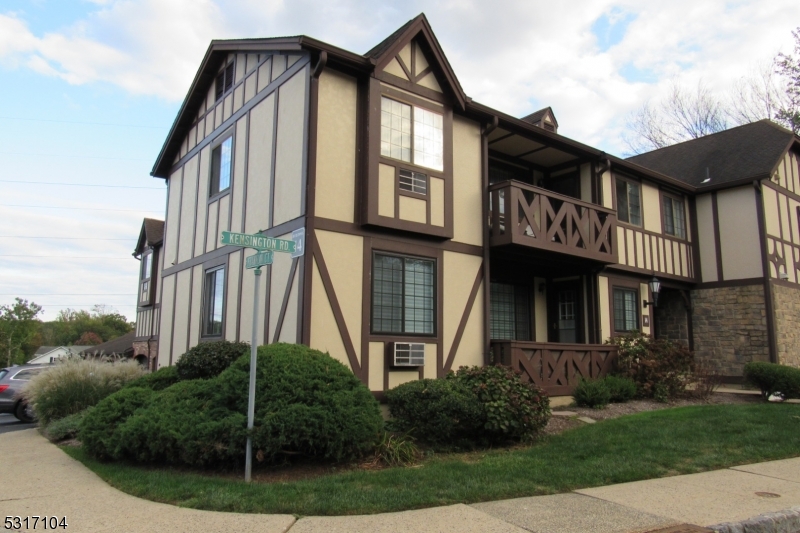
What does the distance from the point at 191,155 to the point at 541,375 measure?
1041 cm

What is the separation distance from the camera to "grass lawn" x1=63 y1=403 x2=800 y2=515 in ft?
18.4

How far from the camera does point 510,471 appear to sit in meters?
6.88

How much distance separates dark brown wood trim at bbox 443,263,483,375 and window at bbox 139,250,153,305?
1542cm

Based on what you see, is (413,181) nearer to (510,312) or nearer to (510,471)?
(510,312)

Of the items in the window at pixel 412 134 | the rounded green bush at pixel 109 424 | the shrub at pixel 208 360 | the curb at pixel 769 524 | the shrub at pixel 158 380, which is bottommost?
the curb at pixel 769 524

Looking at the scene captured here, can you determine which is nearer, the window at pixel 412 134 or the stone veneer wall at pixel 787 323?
the window at pixel 412 134

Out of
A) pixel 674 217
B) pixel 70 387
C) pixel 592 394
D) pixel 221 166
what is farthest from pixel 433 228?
pixel 674 217

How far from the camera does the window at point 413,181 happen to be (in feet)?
36.2

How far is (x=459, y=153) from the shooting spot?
40.8 ft

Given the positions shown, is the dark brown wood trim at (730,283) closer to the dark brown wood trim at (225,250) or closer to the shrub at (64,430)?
the dark brown wood trim at (225,250)

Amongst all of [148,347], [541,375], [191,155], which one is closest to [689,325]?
[541,375]

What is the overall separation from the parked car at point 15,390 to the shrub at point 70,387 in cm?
349

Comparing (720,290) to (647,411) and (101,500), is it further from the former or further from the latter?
(101,500)

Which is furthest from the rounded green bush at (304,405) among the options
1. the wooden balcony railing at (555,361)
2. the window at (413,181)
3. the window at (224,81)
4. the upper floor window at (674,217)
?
the upper floor window at (674,217)
